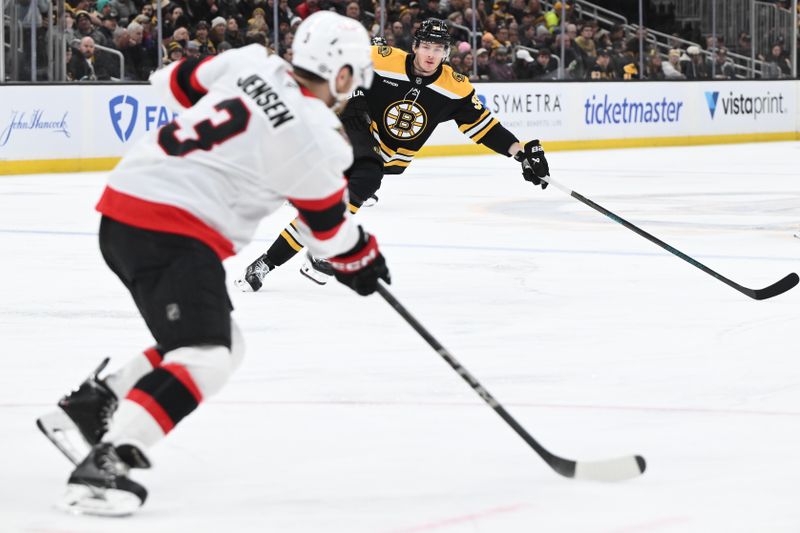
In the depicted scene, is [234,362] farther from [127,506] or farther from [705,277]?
[705,277]

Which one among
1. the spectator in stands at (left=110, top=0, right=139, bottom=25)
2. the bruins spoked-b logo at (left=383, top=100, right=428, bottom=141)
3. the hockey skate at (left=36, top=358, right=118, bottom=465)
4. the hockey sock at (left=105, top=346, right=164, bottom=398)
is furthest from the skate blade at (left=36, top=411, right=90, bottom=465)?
the spectator in stands at (left=110, top=0, right=139, bottom=25)

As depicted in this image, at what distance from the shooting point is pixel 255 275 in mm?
5871

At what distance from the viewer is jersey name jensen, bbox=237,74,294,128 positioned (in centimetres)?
270

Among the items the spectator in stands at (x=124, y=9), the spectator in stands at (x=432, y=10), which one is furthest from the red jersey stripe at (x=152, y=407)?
the spectator in stands at (x=432, y=10)

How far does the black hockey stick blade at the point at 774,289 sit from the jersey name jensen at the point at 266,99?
10.6ft

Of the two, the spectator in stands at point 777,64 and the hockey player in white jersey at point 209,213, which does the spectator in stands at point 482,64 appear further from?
the hockey player in white jersey at point 209,213

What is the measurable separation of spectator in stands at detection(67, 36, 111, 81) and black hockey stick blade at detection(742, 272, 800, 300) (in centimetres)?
802

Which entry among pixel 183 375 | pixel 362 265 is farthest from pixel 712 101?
pixel 183 375

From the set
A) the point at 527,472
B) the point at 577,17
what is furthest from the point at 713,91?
the point at 527,472

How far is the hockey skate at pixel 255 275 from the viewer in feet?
19.3

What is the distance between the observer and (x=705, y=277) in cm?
628

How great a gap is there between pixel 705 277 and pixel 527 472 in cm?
341

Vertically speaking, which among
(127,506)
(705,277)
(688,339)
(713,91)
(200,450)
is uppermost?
(127,506)

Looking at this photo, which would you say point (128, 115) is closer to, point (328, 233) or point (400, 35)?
point (400, 35)
